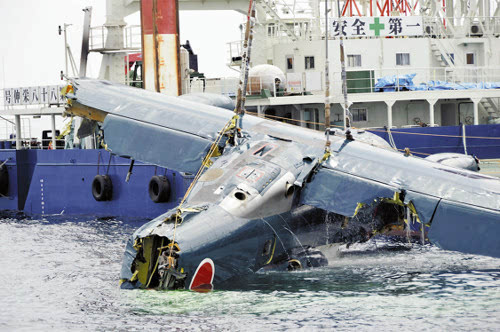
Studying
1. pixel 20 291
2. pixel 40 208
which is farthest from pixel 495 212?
pixel 40 208

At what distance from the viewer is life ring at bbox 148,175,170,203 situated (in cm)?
3606

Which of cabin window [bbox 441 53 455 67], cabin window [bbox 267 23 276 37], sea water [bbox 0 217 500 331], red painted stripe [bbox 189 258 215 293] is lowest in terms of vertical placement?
sea water [bbox 0 217 500 331]

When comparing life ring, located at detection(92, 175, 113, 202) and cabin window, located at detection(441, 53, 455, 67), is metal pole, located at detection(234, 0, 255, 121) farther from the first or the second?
cabin window, located at detection(441, 53, 455, 67)

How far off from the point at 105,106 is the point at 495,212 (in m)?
11.8

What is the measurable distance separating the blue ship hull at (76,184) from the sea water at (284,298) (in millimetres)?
13116

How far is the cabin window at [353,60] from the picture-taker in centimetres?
4325

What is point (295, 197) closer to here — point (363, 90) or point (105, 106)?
point (105, 106)

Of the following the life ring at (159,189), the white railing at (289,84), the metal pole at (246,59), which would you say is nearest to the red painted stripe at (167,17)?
the white railing at (289,84)

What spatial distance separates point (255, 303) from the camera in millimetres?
17125

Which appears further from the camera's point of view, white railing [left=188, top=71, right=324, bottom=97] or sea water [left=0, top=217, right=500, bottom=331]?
white railing [left=188, top=71, right=324, bottom=97]

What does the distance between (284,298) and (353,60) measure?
1091 inches

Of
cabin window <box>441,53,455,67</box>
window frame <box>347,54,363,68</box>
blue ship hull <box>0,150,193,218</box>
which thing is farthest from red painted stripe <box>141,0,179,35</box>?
cabin window <box>441,53,455,67</box>

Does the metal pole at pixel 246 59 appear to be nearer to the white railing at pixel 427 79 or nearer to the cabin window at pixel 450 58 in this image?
the white railing at pixel 427 79

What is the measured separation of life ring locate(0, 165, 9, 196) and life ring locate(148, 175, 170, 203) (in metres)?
11.3
